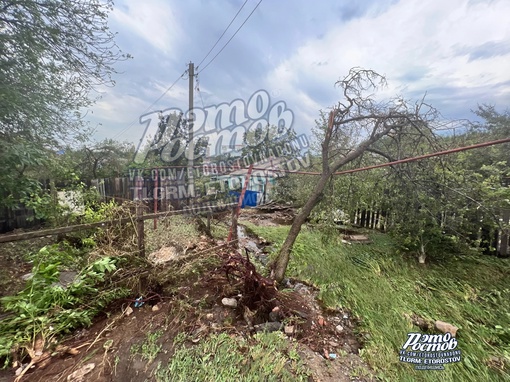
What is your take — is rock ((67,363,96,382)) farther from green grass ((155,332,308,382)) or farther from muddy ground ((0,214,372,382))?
green grass ((155,332,308,382))

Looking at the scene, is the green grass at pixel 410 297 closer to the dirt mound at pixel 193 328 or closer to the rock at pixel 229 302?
the dirt mound at pixel 193 328

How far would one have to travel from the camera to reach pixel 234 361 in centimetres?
152

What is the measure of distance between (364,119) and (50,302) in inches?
149

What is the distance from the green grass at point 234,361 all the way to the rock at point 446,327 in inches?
58.2

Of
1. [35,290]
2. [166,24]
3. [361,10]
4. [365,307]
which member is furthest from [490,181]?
[166,24]

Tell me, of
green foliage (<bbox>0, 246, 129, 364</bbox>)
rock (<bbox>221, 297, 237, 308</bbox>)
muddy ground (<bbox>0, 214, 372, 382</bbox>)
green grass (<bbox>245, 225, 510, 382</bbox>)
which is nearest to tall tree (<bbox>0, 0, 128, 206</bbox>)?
green foliage (<bbox>0, 246, 129, 364</bbox>)

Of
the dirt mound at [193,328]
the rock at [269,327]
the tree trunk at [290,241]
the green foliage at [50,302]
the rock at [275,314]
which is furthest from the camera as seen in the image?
the tree trunk at [290,241]

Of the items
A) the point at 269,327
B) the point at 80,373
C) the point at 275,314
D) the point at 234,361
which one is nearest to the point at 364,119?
the point at 275,314

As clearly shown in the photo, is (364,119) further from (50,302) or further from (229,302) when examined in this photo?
(50,302)

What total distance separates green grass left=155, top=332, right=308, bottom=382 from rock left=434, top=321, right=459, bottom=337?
1.48 meters

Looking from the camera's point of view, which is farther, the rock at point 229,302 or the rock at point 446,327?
the rock at point 229,302

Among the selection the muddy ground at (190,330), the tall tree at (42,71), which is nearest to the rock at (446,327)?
the muddy ground at (190,330)

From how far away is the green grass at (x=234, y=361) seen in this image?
1.41 meters

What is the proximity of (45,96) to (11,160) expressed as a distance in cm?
95
